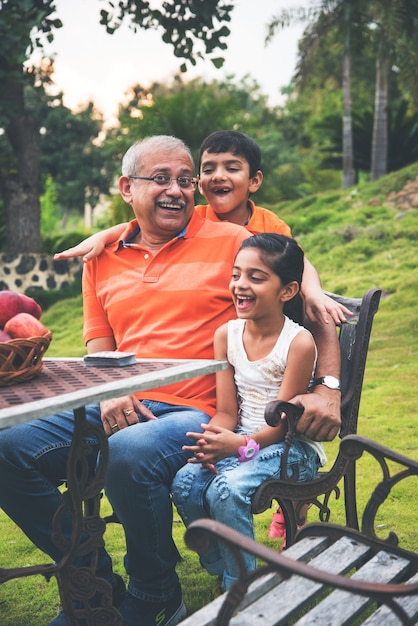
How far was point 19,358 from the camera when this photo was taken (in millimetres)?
2576

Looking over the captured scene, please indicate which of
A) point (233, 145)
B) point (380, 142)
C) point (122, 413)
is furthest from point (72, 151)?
point (122, 413)

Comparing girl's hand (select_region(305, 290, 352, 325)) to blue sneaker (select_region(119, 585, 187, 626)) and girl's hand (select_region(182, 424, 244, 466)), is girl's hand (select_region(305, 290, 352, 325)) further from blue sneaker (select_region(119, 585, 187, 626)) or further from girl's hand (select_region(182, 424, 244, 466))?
blue sneaker (select_region(119, 585, 187, 626))

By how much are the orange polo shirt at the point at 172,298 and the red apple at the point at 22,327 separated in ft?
2.73

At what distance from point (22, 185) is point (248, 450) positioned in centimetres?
1220

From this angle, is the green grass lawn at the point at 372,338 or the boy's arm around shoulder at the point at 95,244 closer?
the boy's arm around shoulder at the point at 95,244

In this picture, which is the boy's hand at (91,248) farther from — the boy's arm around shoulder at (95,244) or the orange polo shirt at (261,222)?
the orange polo shirt at (261,222)

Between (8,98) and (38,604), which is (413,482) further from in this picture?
(8,98)

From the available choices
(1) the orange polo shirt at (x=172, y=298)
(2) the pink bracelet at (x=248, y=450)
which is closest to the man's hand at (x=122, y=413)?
(1) the orange polo shirt at (x=172, y=298)

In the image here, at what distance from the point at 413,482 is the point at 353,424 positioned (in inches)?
77.0

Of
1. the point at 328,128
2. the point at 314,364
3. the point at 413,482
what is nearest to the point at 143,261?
the point at 314,364

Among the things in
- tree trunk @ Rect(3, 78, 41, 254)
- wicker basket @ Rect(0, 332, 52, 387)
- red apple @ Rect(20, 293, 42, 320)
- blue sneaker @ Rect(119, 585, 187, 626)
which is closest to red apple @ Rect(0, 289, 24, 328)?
A: red apple @ Rect(20, 293, 42, 320)

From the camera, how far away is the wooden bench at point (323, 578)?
5.91 feet

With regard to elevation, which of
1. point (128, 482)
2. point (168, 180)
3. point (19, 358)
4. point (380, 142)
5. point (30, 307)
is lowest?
point (128, 482)

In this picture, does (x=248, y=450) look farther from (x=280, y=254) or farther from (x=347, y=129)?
(x=347, y=129)
